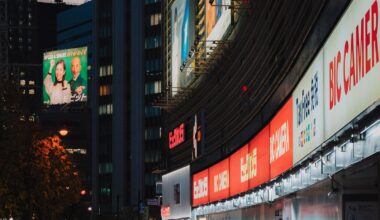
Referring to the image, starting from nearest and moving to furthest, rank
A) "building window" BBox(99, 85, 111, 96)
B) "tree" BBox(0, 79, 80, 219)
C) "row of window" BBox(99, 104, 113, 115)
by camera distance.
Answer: "tree" BBox(0, 79, 80, 219), "row of window" BBox(99, 104, 113, 115), "building window" BBox(99, 85, 111, 96)

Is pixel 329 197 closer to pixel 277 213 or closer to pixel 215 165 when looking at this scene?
pixel 277 213

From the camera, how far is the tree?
1207 inches

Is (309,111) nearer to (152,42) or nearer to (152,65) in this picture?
(152,65)

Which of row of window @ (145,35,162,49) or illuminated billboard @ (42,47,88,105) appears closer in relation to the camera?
illuminated billboard @ (42,47,88,105)

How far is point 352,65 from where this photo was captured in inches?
467

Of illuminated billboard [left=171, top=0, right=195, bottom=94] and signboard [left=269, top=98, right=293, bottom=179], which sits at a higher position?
illuminated billboard [left=171, top=0, right=195, bottom=94]

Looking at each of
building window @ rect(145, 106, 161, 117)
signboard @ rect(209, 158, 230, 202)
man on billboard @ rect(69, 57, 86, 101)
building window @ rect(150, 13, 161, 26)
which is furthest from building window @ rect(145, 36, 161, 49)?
signboard @ rect(209, 158, 230, 202)

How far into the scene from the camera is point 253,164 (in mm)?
26797

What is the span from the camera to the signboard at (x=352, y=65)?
10.6m

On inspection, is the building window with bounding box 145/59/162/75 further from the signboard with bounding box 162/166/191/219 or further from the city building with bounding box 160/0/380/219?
the city building with bounding box 160/0/380/219

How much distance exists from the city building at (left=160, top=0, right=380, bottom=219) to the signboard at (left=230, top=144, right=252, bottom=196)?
6cm

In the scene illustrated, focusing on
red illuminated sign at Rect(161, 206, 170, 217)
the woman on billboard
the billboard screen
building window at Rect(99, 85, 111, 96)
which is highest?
building window at Rect(99, 85, 111, 96)

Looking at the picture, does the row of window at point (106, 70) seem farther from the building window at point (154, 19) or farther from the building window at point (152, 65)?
the building window at point (154, 19)

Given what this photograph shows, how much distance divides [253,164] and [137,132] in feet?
379
